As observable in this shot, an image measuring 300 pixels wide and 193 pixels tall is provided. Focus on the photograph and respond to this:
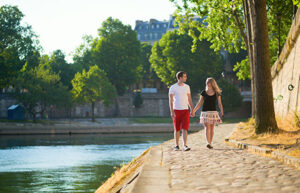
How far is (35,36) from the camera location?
217 feet

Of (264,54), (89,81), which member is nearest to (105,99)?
(89,81)

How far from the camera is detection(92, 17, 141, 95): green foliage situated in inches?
2753

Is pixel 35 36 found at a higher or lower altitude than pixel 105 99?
higher

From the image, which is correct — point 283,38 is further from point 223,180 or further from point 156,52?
point 156,52

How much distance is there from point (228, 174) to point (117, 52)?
63.6 metres

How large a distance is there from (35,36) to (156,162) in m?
61.1

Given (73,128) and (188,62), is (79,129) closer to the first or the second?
(73,128)

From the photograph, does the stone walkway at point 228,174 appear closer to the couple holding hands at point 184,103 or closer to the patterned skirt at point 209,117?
the couple holding hands at point 184,103

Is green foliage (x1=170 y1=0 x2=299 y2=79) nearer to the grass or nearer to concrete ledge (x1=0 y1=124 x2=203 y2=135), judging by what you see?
the grass

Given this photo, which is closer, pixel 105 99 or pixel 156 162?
pixel 156 162

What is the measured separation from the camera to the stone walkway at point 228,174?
5.78 metres

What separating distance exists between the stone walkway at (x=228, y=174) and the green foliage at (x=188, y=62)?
54.2m

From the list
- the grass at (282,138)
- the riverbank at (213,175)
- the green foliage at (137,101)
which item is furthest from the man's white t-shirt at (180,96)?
the green foliage at (137,101)

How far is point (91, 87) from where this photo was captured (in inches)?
2382
